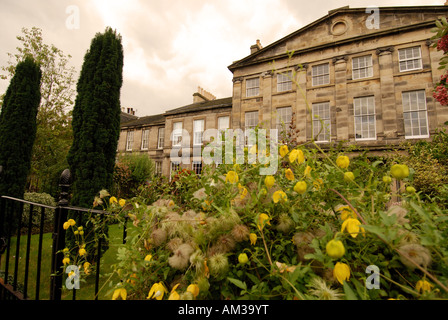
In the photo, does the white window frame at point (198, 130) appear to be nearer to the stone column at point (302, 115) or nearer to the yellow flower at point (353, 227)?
the stone column at point (302, 115)

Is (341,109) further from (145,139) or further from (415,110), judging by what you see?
(145,139)

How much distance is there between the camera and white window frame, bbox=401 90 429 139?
12.8 meters

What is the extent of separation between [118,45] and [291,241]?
8.28m

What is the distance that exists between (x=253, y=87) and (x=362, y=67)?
7585 millimetres

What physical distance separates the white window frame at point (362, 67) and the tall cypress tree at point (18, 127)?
57.9ft

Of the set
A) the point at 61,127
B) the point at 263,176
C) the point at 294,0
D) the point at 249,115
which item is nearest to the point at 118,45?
the point at 294,0

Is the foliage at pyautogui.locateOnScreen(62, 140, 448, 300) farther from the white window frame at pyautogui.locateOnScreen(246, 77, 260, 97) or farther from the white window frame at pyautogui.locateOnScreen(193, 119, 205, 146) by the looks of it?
the white window frame at pyautogui.locateOnScreen(193, 119, 205, 146)

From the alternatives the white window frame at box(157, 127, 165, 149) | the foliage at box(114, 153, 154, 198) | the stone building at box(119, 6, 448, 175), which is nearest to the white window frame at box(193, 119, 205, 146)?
the stone building at box(119, 6, 448, 175)

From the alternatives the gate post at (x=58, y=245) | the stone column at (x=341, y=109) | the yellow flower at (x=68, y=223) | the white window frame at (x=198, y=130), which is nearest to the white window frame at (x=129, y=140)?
the white window frame at (x=198, y=130)

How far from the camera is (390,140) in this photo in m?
13.3

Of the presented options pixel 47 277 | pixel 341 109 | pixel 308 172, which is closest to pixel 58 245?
pixel 308 172

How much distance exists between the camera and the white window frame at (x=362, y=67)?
567 inches

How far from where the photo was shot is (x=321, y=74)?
15.7 m
